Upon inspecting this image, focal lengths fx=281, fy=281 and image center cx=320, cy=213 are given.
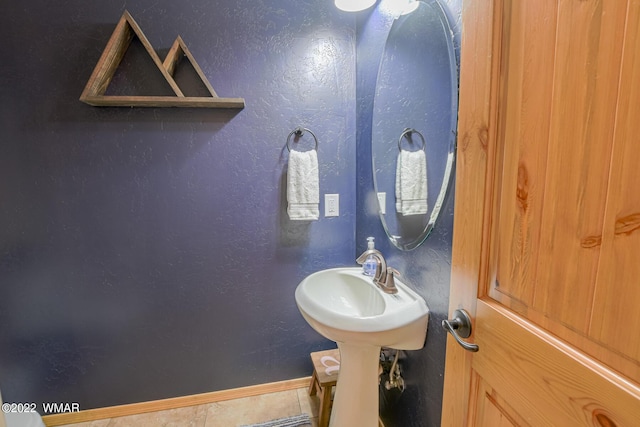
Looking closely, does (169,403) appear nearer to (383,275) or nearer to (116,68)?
(383,275)

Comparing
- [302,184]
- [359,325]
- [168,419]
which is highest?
[302,184]

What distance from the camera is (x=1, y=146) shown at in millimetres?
1380

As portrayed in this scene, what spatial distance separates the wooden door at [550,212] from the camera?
372 mm

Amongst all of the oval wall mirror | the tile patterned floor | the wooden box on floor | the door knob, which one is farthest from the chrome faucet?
the tile patterned floor

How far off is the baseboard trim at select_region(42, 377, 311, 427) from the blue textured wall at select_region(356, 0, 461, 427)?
67 cm

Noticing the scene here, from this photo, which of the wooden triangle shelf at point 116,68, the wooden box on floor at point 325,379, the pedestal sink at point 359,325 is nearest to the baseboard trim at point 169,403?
the wooden box on floor at point 325,379

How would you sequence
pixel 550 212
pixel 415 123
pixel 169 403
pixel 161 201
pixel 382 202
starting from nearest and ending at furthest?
1. pixel 550 212
2. pixel 415 123
3. pixel 382 202
4. pixel 161 201
5. pixel 169 403

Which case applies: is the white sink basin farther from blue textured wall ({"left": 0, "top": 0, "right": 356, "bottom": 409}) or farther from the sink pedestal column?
blue textured wall ({"left": 0, "top": 0, "right": 356, "bottom": 409})

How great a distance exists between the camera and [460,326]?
669mm

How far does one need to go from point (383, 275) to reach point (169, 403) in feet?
4.86

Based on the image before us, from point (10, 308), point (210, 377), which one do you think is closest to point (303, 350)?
→ point (210, 377)

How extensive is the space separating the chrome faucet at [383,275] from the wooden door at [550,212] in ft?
1.53

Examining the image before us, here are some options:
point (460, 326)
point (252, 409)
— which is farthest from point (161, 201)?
point (460, 326)

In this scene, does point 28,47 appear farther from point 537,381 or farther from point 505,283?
point 537,381
